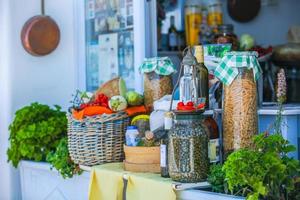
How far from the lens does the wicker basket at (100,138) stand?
2.90 meters

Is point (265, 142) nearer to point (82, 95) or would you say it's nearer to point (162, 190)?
point (162, 190)

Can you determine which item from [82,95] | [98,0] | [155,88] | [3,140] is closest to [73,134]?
[82,95]

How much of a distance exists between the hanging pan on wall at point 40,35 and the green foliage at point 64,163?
86cm

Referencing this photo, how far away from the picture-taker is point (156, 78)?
3041 mm

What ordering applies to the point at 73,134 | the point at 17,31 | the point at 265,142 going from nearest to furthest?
1. the point at 265,142
2. the point at 73,134
3. the point at 17,31

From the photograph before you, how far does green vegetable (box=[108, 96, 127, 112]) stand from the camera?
294cm

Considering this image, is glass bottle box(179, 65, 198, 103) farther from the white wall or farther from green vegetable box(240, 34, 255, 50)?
the white wall

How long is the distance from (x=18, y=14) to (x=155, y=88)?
1258mm

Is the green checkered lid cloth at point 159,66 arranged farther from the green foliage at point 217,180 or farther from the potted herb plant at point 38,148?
the green foliage at point 217,180

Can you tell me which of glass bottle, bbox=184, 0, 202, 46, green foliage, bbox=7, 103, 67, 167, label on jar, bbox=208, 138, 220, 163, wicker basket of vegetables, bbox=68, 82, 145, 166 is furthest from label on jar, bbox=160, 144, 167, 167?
glass bottle, bbox=184, 0, 202, 46

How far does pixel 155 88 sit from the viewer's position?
304 centimetres

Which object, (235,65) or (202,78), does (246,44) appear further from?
(235,65)

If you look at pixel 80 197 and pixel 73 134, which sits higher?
pixel 73 134

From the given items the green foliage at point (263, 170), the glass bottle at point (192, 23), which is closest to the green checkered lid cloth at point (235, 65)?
the green foliage at point (263, 170)
